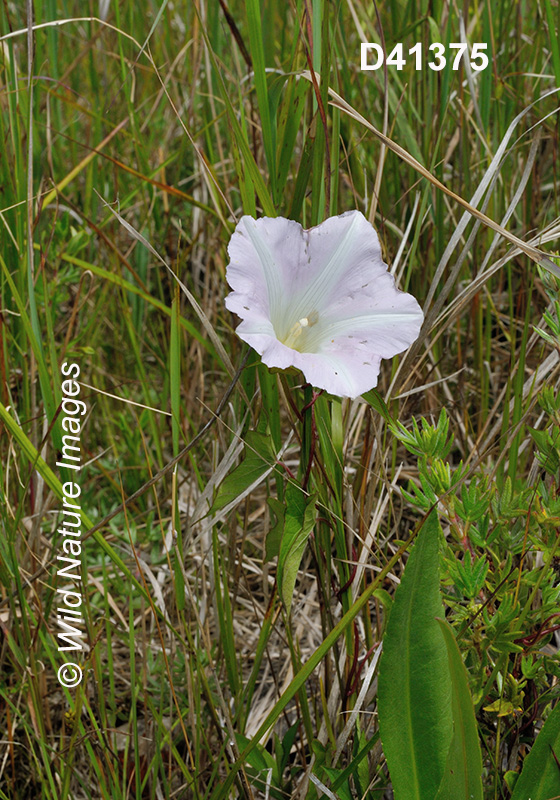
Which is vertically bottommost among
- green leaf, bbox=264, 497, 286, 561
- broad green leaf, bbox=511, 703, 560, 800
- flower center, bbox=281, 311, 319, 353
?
broad green leaf, bbox=511, 703, 560, 800

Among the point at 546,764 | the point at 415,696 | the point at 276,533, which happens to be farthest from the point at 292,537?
the point at 546,764

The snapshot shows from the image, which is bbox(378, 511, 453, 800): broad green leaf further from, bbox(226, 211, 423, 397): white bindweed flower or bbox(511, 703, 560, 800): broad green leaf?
bbox(226, 211, 423, 397): white bindweed flower

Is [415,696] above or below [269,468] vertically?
below

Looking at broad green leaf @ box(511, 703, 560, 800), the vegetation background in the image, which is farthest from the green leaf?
broad green leaf @ box(511, 703, 560, 800)

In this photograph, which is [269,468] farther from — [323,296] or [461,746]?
[461,746]

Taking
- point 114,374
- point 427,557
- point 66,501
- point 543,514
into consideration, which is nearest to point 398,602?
point 427,557

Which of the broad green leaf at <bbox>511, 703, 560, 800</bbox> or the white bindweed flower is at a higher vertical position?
the white bindweed flower
